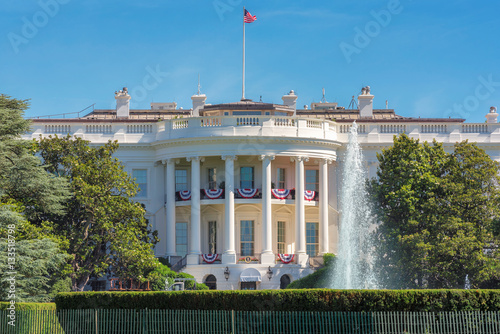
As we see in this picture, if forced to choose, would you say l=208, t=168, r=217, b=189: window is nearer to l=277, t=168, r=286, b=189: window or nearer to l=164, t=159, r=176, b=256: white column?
l=164, t=159, r=176, b=256: white column

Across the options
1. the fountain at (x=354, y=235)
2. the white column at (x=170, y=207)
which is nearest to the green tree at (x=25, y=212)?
the white column at (x=170, y=207)

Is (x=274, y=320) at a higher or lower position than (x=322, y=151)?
lower

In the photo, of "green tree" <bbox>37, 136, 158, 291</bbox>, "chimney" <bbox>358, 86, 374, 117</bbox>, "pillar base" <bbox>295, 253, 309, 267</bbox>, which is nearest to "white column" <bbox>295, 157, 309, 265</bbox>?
"pillar base" <bbox>295, 253, 309, 267</bbox>

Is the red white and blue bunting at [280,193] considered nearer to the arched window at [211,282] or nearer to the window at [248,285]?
the window at [248,285]

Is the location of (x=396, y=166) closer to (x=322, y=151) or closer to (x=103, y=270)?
(x=322, y=151)

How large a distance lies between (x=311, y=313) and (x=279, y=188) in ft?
90.1

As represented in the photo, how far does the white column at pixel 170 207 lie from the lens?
193 feet

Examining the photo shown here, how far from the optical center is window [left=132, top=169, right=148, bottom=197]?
201 feet

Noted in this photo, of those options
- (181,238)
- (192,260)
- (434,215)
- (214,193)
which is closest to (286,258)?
(192,260)

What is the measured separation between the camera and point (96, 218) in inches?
2029

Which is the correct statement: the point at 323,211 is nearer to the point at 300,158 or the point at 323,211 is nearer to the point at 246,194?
the point at 300,158

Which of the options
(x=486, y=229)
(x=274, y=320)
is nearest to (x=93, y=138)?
(x=486, y=229)

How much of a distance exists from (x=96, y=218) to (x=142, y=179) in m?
10.2

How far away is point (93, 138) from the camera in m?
60.9
